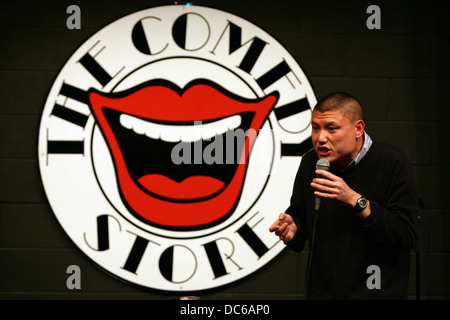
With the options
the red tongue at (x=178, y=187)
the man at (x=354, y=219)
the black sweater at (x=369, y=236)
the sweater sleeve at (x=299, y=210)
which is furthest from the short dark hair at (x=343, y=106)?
the red tongue at (x=178, y=187)

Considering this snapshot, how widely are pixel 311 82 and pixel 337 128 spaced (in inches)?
45.1

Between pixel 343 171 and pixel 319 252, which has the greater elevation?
pixel 343 171

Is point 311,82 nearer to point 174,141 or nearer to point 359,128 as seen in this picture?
point 174,141

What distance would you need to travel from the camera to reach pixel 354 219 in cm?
176

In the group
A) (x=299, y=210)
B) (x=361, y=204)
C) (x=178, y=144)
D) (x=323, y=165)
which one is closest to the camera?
(x=361, y=204)

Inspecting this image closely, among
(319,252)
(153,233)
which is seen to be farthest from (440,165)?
(153,233)

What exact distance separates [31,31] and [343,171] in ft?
6.64

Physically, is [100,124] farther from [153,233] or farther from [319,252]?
[319,252]

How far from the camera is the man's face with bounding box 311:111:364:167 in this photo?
176 cm

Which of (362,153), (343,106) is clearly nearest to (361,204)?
(362,153)

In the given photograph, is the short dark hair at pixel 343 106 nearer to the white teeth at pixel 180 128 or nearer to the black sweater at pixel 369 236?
the black sweater at pixel 369 236

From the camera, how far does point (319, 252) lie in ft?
5.93

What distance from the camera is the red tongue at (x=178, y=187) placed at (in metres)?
2.85
